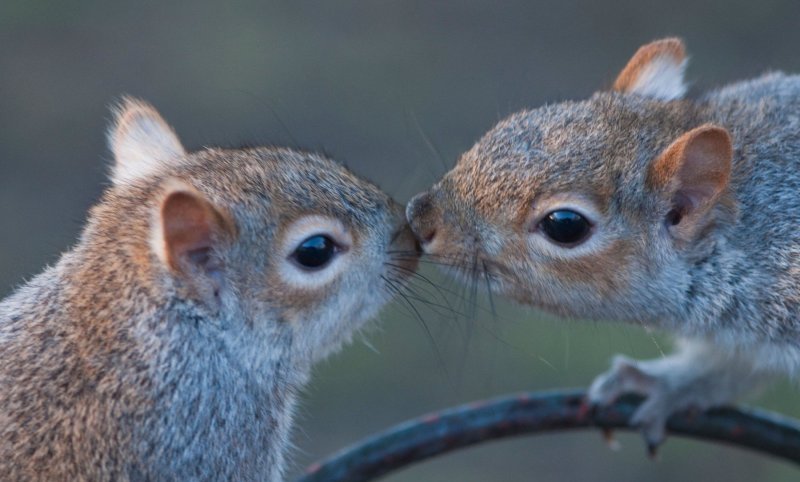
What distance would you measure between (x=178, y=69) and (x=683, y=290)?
3244 mm

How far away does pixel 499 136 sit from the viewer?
71.9 inches

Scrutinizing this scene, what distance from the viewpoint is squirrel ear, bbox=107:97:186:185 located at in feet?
6.05

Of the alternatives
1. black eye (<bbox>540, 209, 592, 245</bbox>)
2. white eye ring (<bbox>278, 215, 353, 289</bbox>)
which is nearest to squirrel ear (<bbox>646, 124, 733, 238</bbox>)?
black eye (<bbox>540, 209, 592, 245</bbox>)

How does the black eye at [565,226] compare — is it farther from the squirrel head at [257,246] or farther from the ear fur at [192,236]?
the ear fur at [192,236]

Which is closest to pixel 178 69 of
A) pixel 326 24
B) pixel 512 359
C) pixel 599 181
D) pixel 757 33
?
pixel 326 24

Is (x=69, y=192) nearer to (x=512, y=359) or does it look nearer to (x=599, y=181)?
(x=512, y=359)

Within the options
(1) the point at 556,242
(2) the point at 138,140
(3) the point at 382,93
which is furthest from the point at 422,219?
(3) the point at 382,93

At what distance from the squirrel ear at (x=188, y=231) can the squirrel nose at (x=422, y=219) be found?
0.31m

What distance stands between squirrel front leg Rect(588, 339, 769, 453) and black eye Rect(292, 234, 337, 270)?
0.59 m

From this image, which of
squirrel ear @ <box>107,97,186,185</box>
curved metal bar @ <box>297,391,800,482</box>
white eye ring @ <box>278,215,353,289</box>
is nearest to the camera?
curved metal bar @ <box>297,391,800,482</box>

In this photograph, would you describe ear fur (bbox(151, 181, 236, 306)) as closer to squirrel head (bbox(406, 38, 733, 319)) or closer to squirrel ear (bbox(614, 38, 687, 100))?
squirrel head (bbox(406, 38, 733, 319))

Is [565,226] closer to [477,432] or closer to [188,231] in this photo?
[477,432]

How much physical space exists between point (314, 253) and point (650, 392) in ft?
2.38

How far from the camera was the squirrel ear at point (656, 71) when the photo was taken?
6.67ft
